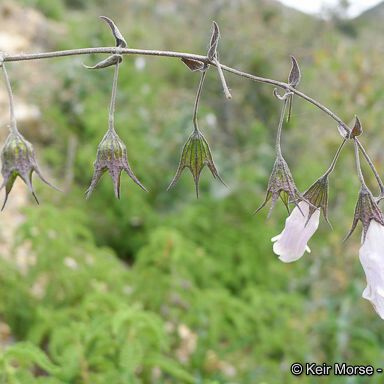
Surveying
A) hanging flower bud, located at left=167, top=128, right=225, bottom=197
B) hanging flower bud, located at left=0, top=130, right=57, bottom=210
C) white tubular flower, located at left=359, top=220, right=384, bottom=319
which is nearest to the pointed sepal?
white tubular flower, located at left=359, top=220, right=384, bottom=319

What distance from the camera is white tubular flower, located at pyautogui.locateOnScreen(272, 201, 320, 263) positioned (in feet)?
4.56

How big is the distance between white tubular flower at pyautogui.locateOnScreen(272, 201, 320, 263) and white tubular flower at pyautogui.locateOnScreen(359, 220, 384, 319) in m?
0.13

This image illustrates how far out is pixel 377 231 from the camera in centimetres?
130

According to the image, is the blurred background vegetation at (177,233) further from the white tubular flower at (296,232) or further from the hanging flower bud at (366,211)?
the hanging flower bud at (366,211)

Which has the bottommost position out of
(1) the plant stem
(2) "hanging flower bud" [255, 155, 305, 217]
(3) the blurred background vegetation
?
(2) "hanging flower bud" [255, 155, 305, 217]

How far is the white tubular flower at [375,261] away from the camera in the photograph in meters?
1.29

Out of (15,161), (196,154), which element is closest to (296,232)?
(196,154)

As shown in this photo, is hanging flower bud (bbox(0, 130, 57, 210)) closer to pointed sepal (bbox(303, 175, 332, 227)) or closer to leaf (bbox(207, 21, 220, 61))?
leaf (bbox(207, 21, 220, 61))

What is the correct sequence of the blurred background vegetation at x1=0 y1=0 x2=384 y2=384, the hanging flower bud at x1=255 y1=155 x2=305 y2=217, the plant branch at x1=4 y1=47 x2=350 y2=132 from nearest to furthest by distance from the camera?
the plant branch at x1=4 y1=47 x2=350 y2=132 < the hanging flower bud at x1=255 y1=155 x2=305 y2=217 < the blurred background vegetation at x1=0 y1=0 x2=384 y2=384

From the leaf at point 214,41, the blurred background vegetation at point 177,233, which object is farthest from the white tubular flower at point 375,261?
the blurred background vegetation at point 177,233

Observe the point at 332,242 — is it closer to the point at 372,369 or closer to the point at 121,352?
the point at 372,369

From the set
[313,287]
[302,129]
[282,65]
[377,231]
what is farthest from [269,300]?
[282,65]

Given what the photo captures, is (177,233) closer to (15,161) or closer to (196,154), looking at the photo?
(196,154)

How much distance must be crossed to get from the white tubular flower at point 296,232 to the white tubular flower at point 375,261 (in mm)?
133
